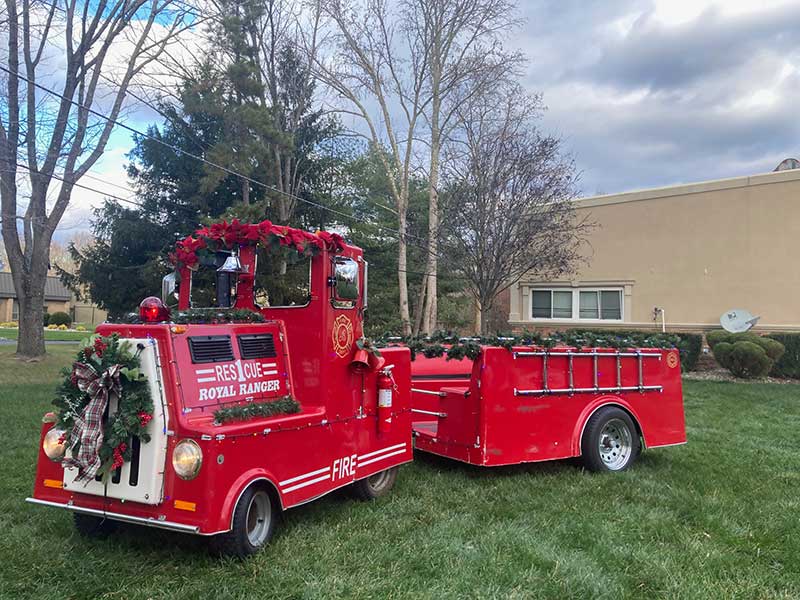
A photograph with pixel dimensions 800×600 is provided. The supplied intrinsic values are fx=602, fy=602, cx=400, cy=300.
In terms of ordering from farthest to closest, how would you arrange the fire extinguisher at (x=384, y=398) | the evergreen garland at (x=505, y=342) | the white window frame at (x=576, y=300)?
the white window frame at (x=576, y=300) → the evergreen garland at (x=505, y=342) → the fire extinguisher at (x=384, y=398)

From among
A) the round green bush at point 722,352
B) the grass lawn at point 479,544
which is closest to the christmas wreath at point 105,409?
the grass lawn at point 479,544

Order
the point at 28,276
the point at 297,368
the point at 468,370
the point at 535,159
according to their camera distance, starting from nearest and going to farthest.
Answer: the point at 297,368, the point at 468,370, the point at 535,159, the point at 28,276

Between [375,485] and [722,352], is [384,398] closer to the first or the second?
[375,485]

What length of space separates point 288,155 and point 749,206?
545 inches

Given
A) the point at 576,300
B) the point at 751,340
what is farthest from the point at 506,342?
the point at 576,300

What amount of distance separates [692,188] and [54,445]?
18.6 metres

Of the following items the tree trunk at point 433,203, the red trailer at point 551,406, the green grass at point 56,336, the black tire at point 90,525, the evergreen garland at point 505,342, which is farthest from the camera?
the green grass at point 56,336

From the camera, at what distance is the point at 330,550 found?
437 cm

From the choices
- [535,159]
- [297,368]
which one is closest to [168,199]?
[535,159]

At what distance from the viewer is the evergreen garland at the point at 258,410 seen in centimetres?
411

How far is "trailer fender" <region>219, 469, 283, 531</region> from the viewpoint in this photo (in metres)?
3.82

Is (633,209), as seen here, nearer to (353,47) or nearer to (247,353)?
(353,47)

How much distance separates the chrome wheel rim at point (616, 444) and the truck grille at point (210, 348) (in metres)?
4.54

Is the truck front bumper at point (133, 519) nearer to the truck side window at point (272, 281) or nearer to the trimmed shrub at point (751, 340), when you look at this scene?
the truck side window at point (272, 281)
